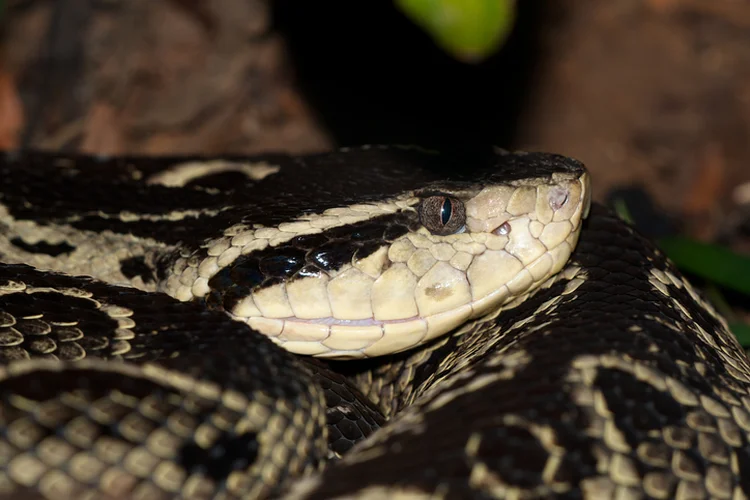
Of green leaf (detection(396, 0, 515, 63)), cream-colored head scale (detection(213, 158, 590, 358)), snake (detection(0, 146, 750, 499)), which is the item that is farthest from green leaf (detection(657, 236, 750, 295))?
green leaf (detection(396, 0, 515, 63))

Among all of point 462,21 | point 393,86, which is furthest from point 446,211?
point 393,86

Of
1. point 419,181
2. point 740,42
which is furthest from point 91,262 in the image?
point 740,42

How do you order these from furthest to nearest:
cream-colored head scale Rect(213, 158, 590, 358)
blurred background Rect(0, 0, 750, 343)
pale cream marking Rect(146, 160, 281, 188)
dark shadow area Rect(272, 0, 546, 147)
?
1. dark shadow area Rect(272, 0, 546, 147)
2. blurred background Rect(0, 0, 750, 343)
3. pale cream marking Rect(146, 160, 281, 188)
4. cream-colored head scale Rect(213, 158, 590, 358)

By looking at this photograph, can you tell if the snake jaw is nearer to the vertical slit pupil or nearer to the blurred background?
the vertical slit pupil

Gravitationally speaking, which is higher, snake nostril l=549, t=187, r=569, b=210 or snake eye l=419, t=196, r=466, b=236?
snake nostril l=549, t=187, r=569, b=210

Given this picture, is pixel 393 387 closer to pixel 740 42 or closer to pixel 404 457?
pixel 404 457

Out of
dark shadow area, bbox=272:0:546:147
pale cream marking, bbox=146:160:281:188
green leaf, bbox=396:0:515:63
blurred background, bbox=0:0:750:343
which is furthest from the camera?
dark shadow area, bbox=272:0:546:147

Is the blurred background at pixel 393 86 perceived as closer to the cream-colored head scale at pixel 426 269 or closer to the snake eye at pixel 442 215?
the cream-colored head scale at pixel 426 269

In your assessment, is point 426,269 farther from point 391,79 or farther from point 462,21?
point 391,79
